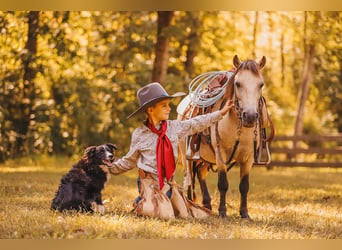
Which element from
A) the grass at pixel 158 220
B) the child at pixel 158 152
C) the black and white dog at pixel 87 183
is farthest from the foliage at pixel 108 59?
the child at pixel 158 152

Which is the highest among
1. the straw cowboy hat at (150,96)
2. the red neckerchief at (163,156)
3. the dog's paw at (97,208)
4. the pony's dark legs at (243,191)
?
the straw cowboy hat at (150,96)

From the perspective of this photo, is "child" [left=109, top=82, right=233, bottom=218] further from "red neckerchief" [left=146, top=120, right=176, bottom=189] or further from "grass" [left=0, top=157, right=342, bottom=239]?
"grass" [left=0, top=157, right=342, bottom=239]

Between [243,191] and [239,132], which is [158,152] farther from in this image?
[243,191]

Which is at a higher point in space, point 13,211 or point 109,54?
point 109,54

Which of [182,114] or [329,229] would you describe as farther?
[182,114]

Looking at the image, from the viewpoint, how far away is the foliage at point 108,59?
14719 mm

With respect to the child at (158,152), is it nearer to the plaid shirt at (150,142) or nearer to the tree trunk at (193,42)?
the plaid shirt at (150,142)

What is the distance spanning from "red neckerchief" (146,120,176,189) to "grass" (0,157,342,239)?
53 cm

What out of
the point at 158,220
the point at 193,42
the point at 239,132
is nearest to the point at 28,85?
the point at 193,42

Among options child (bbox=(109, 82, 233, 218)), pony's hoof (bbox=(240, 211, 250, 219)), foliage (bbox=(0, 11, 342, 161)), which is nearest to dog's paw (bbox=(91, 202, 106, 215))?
child (bbox=(109, 82, 233, 218))

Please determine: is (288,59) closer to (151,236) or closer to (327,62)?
(327,62)

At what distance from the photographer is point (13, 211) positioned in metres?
6.66

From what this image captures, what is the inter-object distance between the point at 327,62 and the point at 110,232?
1706 cm

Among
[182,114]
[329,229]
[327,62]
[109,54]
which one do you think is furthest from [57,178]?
[327,62]
